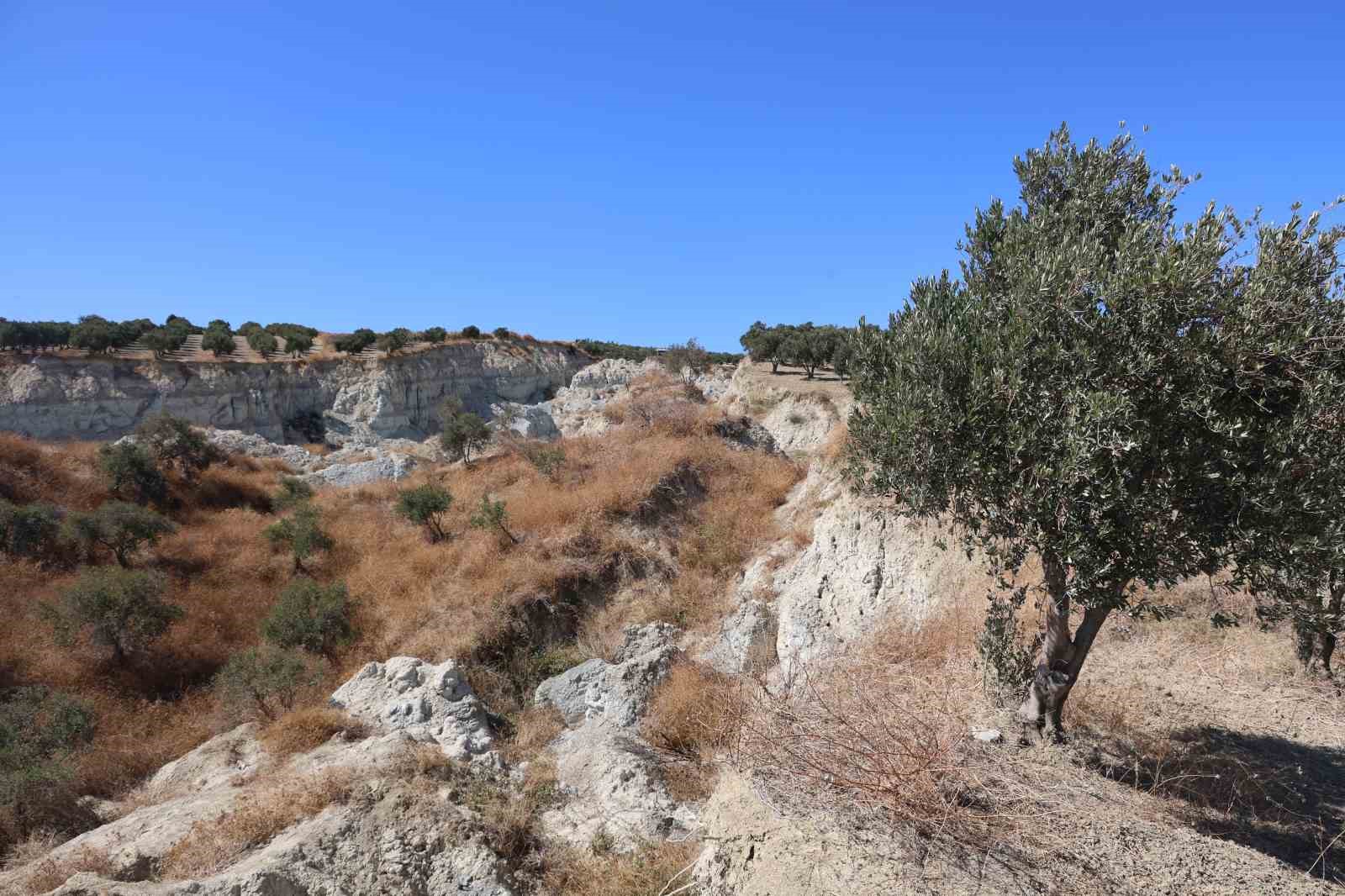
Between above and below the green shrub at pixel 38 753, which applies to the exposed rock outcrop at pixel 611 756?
above

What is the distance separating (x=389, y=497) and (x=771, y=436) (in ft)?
54.7

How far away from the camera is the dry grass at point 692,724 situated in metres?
8.84

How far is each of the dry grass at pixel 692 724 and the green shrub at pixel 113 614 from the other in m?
12.5

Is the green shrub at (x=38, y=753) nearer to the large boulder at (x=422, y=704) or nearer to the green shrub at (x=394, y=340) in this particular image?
the large boulder at (x=422, y=704)

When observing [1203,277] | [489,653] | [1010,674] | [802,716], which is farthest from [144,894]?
[1203,277]

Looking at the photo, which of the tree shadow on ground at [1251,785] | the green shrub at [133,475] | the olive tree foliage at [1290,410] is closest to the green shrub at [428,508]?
the green shrub at [133,475]

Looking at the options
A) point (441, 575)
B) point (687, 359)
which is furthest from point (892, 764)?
point (687, 359)

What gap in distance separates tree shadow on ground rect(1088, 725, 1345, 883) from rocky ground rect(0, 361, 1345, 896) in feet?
0.13

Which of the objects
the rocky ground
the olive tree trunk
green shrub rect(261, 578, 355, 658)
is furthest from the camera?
green shrub rect(261, 578, 355, 658)

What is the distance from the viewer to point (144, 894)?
5887mm

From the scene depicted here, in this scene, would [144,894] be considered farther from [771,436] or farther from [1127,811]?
[771,436]

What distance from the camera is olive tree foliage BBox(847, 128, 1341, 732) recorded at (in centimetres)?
490

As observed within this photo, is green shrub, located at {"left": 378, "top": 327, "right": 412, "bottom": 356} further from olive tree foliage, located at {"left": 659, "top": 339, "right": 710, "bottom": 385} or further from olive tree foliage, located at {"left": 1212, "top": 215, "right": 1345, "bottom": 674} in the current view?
olive tree foliage, located at {"left": 1212, "top": 215, "right": 1345, "bottom": 674}

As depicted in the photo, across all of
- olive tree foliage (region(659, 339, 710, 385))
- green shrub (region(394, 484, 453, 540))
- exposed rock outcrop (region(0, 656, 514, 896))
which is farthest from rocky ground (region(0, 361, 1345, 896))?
olive tree foliage (region(659, 339, 710, 385))
